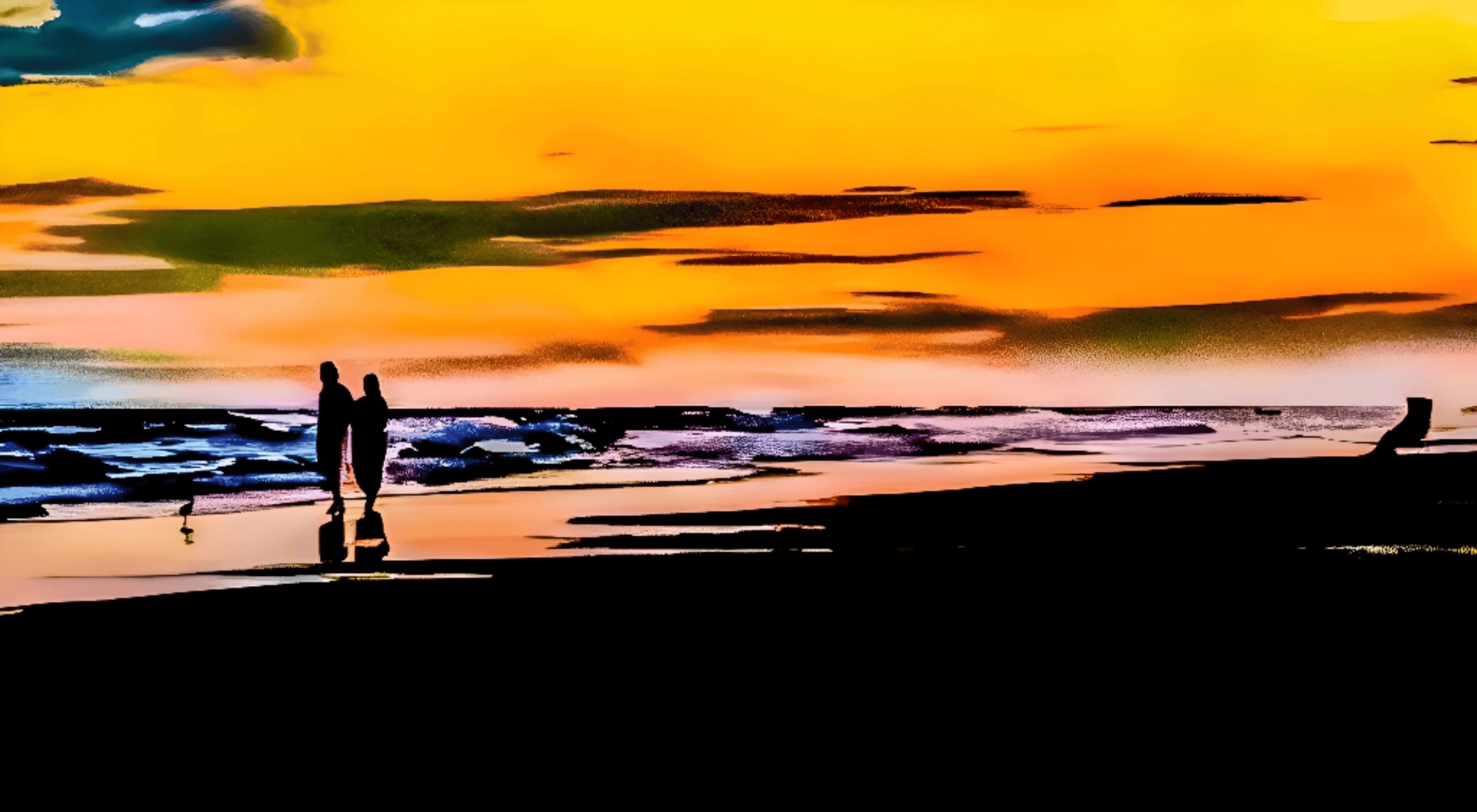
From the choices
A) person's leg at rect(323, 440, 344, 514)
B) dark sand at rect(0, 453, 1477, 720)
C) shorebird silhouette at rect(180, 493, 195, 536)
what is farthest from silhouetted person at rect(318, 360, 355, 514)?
dark sand at rect(0, 453, 1477, 720)

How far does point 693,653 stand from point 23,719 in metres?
2.93

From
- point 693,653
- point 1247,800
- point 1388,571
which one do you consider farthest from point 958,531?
point 1247,800

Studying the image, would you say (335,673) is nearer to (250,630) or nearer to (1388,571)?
(250,630)

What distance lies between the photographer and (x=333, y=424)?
14.2 meters

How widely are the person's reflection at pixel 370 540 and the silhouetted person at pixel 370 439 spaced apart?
19 cm

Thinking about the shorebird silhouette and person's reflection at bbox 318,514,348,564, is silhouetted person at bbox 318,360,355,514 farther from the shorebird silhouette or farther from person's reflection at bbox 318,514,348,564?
the shorebird silhouette

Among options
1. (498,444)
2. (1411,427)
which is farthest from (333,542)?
(498,444)

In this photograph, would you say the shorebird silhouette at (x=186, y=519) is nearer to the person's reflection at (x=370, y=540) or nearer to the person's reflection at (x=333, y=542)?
the person's reflection at (x=333, y=542)

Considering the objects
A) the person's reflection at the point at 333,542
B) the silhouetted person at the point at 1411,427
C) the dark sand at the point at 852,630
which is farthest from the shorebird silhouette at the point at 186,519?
the silhouetted person at the point at 1411,427

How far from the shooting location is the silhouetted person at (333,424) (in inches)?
558

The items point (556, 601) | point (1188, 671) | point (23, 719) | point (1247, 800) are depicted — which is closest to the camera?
point (1247, 800)

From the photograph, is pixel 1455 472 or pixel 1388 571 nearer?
pixel 1388 571

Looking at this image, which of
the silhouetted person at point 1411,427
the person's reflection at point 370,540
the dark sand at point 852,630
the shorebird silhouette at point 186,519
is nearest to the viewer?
the dark sand at point 852,630

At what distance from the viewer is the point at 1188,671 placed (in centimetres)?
632
